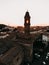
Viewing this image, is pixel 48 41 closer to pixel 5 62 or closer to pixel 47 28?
pixel 47 28

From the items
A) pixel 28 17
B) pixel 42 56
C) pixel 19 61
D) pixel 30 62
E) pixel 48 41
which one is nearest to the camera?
pixel 19 61

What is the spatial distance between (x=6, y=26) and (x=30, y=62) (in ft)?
45.3

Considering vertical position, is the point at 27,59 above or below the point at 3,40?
below

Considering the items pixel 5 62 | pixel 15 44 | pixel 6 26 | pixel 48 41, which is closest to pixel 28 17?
pixel 48 41

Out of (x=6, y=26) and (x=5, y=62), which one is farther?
(x=6, y=26)

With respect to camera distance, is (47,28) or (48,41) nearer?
(48,41)

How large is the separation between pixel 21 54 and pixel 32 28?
12113mm

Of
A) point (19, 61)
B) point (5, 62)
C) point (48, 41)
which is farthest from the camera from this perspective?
point (48, 41)

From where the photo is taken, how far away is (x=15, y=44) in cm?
1703

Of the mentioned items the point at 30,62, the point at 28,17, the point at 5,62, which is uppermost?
the point at 28,17

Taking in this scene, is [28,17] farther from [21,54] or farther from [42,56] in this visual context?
[21,54]

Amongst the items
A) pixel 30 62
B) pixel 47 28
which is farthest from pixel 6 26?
pixel 30 62

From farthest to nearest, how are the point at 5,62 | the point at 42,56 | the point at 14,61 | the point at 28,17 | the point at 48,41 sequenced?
the point at 48,41 < the point at 28,17 < the point at 42,56 < the point at 14,61 < the point at 5,62

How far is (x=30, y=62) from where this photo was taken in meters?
16.7
